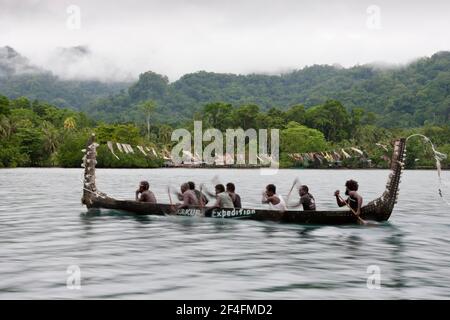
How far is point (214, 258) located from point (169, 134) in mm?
130656

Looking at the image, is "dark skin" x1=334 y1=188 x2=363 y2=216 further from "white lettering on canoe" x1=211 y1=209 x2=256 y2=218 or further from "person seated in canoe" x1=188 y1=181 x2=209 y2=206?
"person seated in canoe" x1=188 y1=181 x2=209 y2=206

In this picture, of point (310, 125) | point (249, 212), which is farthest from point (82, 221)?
point (310, 125)

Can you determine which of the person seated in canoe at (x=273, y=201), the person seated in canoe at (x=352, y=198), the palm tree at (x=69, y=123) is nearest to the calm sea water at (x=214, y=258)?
the person seated in canoe at (x=273, y=201)

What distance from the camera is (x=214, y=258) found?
17516mm

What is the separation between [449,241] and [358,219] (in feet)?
11.9

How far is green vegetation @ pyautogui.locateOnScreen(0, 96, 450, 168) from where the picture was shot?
401 ft

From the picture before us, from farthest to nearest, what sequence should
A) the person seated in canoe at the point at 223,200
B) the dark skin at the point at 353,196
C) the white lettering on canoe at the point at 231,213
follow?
the person seated in canoe at the point at 223,200 → the white lettering on canoe at the point at 231,213 → the dark skin at the point at 353,196

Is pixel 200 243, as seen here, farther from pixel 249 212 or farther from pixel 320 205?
pixel 320 205

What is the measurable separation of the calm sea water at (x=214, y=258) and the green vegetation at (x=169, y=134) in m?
87.6

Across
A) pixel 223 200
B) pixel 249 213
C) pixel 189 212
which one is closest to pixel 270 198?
pixel 249 213

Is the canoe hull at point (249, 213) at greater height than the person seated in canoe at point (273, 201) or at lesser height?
lesser

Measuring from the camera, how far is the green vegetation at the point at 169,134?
122 meters

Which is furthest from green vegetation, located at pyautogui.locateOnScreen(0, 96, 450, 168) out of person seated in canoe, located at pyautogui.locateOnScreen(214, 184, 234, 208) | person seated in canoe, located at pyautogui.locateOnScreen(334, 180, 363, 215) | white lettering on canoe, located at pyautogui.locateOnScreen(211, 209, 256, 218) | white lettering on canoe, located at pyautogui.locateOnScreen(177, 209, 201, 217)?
person seated in canoe, located at pyautogui.locateOnScreen(334, 180, 363, 215)

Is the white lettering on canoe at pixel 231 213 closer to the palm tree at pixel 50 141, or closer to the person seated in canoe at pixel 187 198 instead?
the person seated in canoe at pixel 187 198
